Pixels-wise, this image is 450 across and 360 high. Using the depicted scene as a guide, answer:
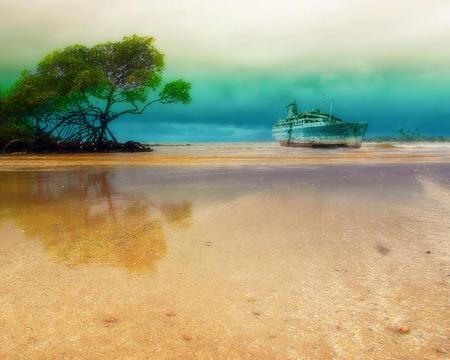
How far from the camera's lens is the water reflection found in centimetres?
300

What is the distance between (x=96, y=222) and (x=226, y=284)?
2.40 metres

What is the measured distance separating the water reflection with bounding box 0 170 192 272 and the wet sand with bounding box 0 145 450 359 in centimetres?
2

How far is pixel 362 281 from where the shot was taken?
2.43m

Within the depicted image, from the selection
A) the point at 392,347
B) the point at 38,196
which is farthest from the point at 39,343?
the point at 38,196

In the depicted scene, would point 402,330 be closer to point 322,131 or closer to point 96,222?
point 96,222

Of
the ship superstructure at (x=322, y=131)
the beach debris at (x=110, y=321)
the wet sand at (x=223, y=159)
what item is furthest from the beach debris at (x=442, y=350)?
the ship superstructure at (x=322, y=131)

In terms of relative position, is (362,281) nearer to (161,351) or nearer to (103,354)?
(161,351)

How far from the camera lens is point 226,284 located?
241 cm

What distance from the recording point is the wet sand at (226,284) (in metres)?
1.76

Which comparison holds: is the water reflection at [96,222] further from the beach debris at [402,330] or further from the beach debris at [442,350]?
the beach debris at [442,350]

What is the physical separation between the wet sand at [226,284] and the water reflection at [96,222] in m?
0.02

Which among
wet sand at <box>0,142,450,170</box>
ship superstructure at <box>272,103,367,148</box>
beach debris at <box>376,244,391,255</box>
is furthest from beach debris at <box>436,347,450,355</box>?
ship superstructure at <box>272,103,367,148</box>

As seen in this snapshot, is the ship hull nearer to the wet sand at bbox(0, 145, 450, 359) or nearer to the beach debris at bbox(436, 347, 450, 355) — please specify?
the wet sand at bbox(0, 145, 450, 359)

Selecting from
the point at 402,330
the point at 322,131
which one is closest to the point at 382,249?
the point at 402,330
